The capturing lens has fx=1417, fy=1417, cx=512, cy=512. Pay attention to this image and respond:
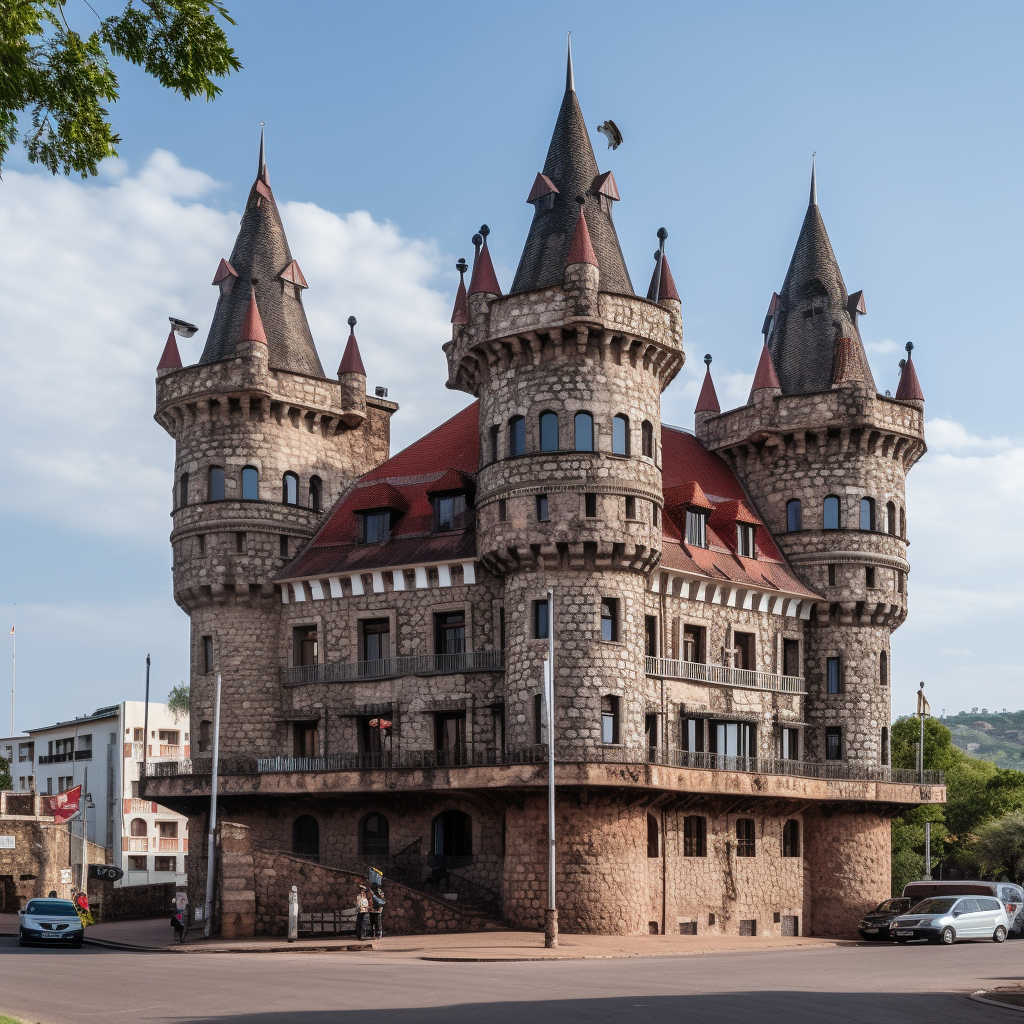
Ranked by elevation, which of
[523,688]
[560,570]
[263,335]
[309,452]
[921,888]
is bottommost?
[921,888]

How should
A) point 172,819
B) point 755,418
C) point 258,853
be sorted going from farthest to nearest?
1. point 172,819
2. point 755,418
3. point 258,853

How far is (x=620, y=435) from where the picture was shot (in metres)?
45.8

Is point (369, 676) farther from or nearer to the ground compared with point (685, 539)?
nearer to the ground

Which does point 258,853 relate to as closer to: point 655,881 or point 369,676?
point 369,676

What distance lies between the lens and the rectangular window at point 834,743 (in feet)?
177

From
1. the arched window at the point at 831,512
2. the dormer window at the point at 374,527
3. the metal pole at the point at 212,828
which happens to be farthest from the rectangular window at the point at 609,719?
the arched window at the point at 831,512

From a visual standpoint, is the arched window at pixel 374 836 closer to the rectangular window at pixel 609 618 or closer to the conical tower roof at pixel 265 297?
the rectangular window at pixel 609 618

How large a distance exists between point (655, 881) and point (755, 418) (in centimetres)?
1949

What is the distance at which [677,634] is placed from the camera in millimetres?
49469

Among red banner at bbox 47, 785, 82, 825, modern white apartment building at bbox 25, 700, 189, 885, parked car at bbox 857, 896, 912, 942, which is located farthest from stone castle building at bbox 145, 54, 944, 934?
modern white apartment building at bbox 25, 700, 189, 885

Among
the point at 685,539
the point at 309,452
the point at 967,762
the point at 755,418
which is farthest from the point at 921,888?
the point at 967,762

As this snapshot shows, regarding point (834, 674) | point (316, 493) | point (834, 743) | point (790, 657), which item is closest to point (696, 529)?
point (790, 657)

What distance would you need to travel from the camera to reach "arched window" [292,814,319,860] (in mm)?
50188

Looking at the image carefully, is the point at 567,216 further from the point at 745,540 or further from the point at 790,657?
the point at 790,657
